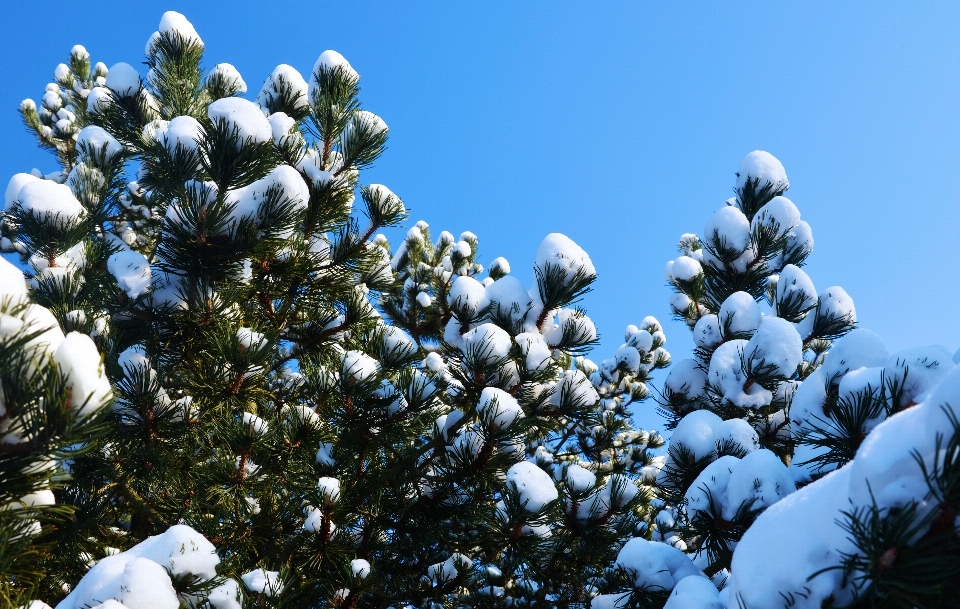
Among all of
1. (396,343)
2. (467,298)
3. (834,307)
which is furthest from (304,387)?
(834,307)

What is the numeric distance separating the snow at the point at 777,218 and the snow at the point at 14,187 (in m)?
4.02

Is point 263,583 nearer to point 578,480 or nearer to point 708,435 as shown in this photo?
point 578,480

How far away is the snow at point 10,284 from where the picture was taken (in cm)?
135

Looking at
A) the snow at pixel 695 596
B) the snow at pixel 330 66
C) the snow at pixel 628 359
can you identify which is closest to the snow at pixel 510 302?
the snow at pixel 695 596

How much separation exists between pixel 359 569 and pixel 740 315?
2.39 meters

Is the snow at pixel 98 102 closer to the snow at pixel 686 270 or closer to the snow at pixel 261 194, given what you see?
the snow at pixel 261 194

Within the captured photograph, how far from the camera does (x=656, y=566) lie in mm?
2209

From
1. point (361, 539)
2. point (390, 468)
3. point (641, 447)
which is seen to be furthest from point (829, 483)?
point (641, 447)

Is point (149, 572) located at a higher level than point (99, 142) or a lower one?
lower

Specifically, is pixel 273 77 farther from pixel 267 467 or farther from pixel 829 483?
pixel 829 483

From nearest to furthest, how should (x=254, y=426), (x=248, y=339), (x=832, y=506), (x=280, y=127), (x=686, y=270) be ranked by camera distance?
(x=832, y=506) < (x=248, y=339) < (x=254, y=426) < (x=280, y=127) < (x=686, y=270)

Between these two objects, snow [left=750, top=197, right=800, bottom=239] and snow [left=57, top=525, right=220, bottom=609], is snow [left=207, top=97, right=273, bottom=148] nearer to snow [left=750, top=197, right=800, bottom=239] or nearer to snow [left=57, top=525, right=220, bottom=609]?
snow [left=57, top=525, right=220, bottom=609]

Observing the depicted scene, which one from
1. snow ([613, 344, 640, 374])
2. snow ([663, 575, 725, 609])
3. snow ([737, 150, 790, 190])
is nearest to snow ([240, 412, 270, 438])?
snow ([663, 575, 725, 609])

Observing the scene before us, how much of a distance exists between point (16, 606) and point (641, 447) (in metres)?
6.12
